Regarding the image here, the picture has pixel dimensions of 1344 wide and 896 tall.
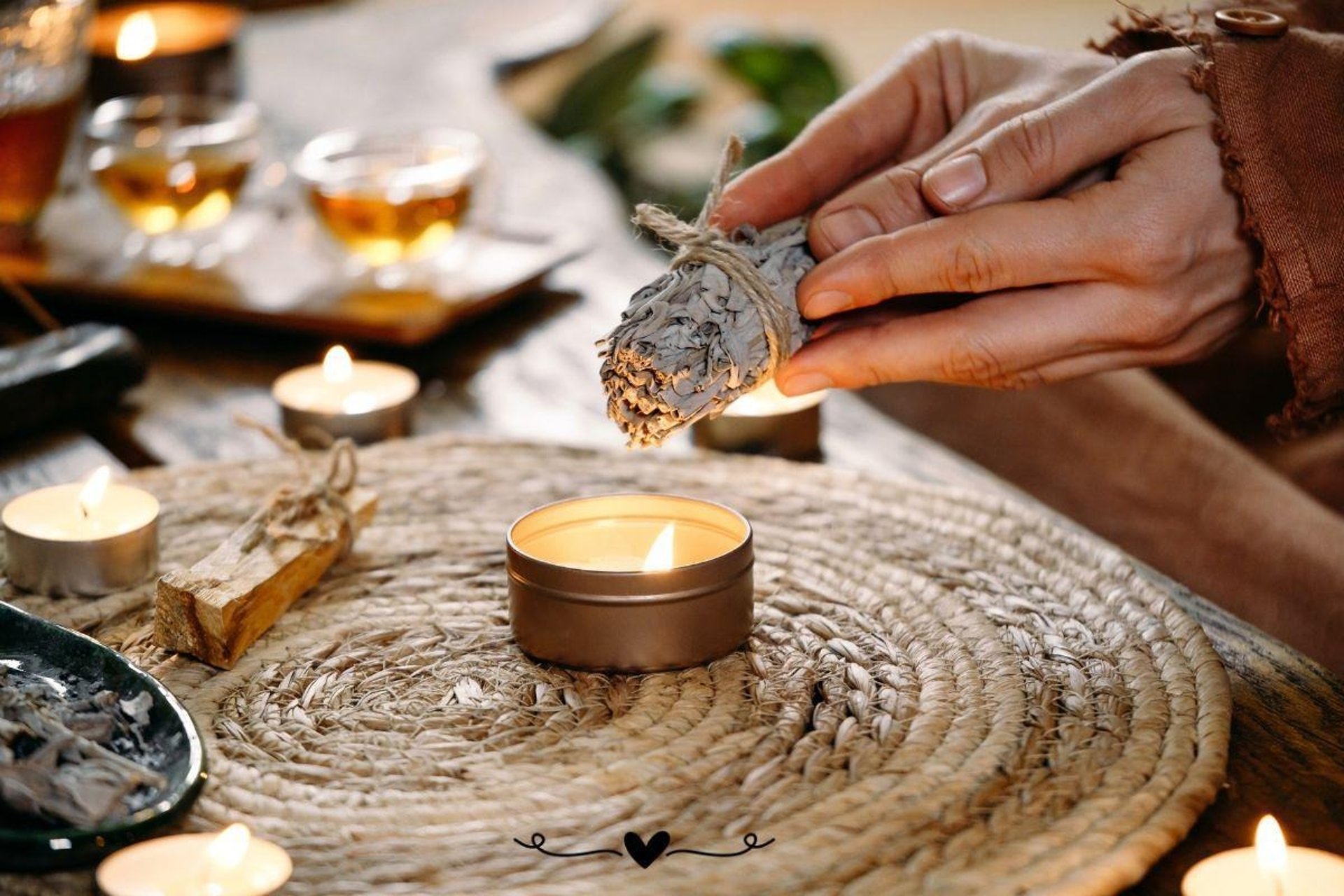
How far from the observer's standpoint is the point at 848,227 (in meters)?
0.81

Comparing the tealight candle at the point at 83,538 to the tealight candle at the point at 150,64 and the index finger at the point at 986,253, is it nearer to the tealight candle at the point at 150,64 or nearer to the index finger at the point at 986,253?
the index finger at the point at 986,253

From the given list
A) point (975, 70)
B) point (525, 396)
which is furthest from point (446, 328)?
point (975, 70)

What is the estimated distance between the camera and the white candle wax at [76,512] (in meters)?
0.86

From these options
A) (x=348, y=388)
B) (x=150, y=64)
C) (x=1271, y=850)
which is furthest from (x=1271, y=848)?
(x=150, y=64)

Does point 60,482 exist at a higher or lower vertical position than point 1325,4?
lower

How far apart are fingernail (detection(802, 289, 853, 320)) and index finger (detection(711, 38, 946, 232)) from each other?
135mm

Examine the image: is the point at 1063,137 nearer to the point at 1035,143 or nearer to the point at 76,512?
the point at 1035,143

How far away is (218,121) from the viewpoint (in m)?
1.56

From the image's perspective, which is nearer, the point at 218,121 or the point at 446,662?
the point at 446,662

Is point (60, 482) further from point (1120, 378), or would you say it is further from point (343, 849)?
point (1120, 378)

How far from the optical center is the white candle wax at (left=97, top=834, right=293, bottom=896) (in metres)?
0.56

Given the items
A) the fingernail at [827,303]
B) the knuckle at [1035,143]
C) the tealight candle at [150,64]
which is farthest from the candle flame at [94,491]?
the tealight candle at [150,64]

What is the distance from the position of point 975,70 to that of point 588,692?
496 mm

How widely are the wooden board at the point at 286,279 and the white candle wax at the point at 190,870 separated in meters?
0.72
